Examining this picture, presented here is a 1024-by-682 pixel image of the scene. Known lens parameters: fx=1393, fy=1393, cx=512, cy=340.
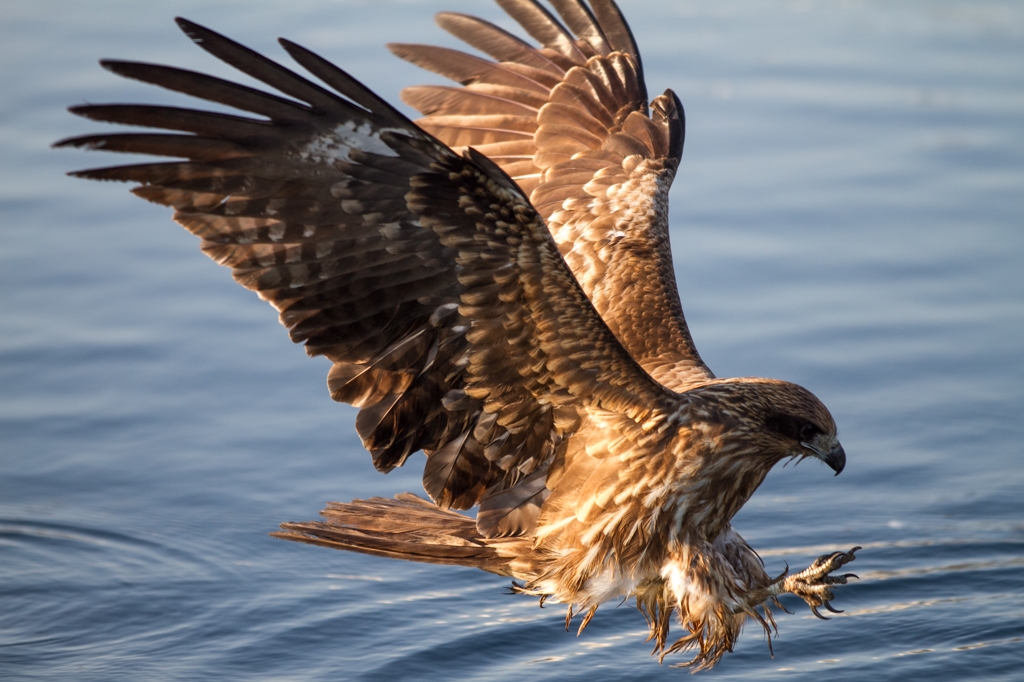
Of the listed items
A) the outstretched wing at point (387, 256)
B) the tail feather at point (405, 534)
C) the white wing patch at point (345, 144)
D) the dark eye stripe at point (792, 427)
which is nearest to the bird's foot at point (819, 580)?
the dark eye stripe at point (792, 427)

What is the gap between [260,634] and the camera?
641 cm

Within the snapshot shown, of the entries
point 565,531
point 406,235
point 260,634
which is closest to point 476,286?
point 406,235

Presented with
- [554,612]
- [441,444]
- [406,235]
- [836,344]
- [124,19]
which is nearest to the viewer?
[406,235]

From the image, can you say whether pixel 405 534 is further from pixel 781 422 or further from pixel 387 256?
pixel 781 422

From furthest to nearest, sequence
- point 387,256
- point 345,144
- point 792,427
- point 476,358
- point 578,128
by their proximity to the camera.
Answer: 1. point 578,128
2. point 792,427
3. point 476,358
4. point 387,256
5. point 345,144

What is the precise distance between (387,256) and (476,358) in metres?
0.52

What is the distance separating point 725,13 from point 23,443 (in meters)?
8.70

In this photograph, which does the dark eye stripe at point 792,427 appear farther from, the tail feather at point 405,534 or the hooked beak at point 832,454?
the tail feather at point 405,534

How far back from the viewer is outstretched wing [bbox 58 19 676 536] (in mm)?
4707

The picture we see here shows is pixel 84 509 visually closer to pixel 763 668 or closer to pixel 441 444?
pixel 441 444

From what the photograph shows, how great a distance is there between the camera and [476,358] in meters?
5.16

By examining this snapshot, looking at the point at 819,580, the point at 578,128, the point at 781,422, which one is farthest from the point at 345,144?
the point at 578,128

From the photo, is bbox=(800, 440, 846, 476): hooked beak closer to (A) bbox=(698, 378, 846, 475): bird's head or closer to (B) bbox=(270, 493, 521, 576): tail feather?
(A) bbox=(698, 378, 846, 475): bird's head

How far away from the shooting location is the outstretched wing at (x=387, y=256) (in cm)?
471
